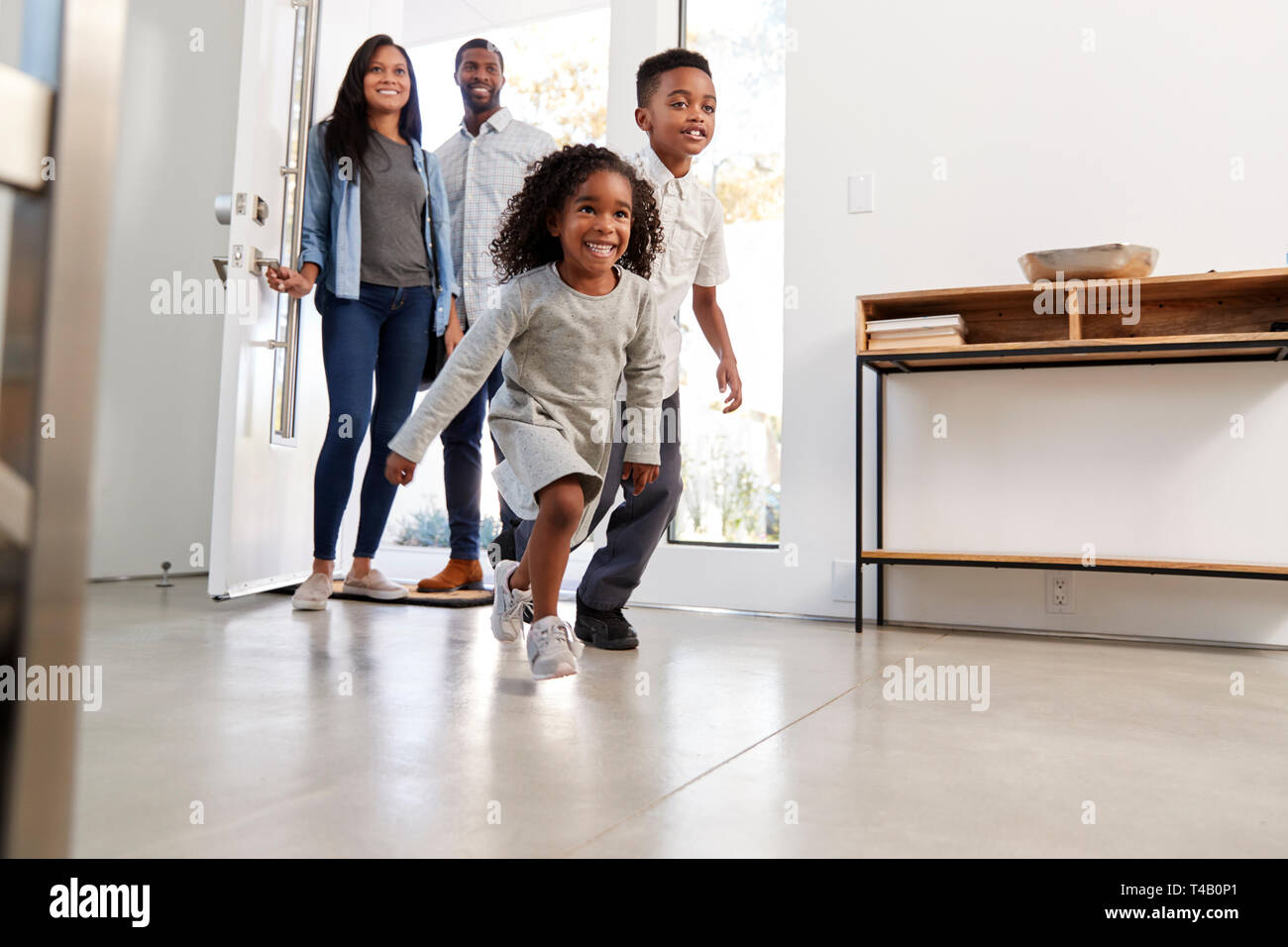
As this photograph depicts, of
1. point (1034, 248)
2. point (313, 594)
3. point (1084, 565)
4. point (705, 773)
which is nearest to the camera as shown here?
point (705, 773)

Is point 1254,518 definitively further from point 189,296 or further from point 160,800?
point 189,296

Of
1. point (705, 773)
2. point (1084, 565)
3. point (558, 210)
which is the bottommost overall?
point (705, 773)

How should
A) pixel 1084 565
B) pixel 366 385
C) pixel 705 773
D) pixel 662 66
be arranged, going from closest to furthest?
pixel 705 773, pixel 662 66, pixel 1084 565, pixel 366 385

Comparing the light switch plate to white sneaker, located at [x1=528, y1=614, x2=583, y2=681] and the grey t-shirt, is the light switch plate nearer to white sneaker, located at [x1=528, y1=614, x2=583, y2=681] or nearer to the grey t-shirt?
the grey t-shirt

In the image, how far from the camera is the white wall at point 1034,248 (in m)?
2.41

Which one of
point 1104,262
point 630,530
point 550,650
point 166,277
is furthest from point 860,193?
point 166,277

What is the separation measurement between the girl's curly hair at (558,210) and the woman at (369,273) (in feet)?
2.27

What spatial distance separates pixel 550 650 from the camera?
5.18ft

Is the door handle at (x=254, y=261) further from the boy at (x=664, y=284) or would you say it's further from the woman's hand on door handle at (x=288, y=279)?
the boy at (x=664, y=284)

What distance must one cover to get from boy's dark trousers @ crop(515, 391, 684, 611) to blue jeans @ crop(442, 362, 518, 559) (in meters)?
0.78

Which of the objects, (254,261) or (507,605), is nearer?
(507,605)

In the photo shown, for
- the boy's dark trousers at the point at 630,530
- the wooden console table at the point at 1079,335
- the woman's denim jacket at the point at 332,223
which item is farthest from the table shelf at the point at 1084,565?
the woman's denim jacket at the point at 332,223

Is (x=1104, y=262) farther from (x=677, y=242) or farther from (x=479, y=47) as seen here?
(x=479, y=47)

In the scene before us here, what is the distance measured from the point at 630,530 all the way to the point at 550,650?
20.7 inches
